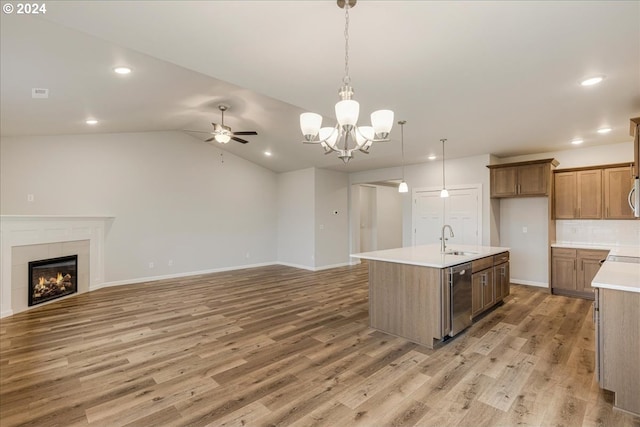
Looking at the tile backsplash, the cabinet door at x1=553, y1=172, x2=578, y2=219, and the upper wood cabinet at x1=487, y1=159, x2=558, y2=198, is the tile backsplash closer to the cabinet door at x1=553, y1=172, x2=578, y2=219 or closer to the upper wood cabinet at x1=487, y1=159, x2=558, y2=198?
the cabinet door at x1=553, y1=172, x2=578, y2=219

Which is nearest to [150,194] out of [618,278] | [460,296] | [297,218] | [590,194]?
[297,218]

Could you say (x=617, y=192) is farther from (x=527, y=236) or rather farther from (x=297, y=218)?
(x=297, y=218)

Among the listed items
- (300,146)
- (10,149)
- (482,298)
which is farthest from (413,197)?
(10,149)

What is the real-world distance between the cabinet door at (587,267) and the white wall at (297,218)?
5344mm

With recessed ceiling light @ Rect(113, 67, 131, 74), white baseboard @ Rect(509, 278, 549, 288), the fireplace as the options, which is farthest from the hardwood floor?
recessed ceiling light @ Rect(113, 67, 131, 74)

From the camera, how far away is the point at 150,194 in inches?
257

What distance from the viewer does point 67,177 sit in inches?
222

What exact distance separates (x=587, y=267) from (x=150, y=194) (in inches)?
330

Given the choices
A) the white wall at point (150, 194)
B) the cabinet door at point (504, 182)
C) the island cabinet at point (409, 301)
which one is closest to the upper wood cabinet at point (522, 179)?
the cabinet door at point (504, 182)

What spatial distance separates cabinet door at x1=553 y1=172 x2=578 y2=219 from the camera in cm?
534

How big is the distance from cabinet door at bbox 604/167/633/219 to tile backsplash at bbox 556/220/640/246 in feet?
1.11

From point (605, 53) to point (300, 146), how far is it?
4852 millimetres

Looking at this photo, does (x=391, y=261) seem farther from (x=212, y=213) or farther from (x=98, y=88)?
(x=212, y=213)

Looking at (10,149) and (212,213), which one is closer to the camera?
(10,149)
